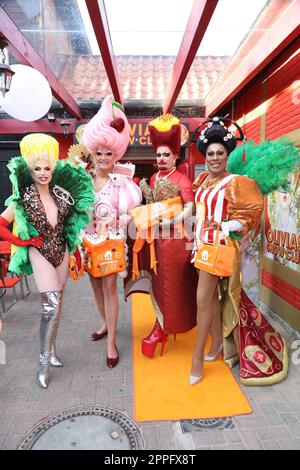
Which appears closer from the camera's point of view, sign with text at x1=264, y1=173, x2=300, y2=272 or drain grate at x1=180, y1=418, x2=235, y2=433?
drain grate at x1=180, y1=418, x2=235, y2=433

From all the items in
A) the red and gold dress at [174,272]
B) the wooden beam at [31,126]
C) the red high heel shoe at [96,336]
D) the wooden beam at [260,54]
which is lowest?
the red high heel shoe at [96,336]

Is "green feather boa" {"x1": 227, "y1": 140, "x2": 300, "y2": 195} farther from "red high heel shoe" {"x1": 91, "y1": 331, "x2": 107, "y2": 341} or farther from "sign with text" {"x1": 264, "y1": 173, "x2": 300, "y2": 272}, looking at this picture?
"red high heel shoe" {"x1": 91, "y1": 331, "x2": 107, "y2": 341}

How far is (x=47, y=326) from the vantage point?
239cm

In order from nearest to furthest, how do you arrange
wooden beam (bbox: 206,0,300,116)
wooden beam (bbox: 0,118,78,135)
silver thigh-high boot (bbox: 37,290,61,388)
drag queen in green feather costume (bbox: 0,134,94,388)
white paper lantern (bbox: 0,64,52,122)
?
1. drag queen in green feather costume (bbox: 0,134,94,388)
2. silver thigh-high boot (bbox: 37,290,61,388)
3. wooden beam (bbox: 206,0,300,116)
4. white paper lantern (bbox: 0,64,52,122)
5. wooden beam (bbox: 0,118,78,135)

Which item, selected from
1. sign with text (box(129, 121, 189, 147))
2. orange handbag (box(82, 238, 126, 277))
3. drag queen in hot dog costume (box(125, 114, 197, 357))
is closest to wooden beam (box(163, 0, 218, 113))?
drag queen in hot dog costume (box(125, 114, 197, 357))

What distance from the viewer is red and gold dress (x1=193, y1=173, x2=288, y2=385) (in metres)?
2.23

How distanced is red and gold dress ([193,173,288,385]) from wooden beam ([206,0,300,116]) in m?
1.56

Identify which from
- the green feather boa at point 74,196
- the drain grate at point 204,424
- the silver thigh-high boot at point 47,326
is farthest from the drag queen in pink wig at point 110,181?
the drain grate at point 204,424

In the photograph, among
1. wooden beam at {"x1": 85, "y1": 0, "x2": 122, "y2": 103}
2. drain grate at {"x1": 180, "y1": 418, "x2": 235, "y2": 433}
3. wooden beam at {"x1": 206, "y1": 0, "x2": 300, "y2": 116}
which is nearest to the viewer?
drain grate at {"x1": 180, "y1": 418, "x2": 235, "y2": 433}

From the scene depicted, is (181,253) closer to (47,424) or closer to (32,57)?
(47,424)

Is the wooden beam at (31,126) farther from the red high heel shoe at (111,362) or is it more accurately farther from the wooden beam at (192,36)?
the red high heel shoe at (111,362)

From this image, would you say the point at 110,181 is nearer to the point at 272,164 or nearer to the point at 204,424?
the point at 272,164

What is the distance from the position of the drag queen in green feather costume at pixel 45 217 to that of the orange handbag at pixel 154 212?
1.30ft

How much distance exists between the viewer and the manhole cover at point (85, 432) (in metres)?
1.83
